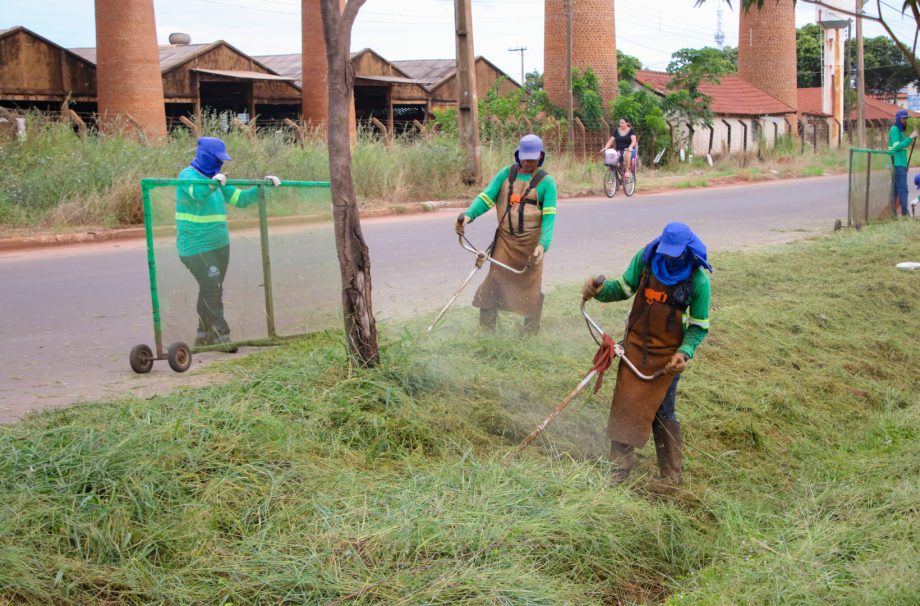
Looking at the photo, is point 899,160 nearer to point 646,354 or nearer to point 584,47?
point 646,354

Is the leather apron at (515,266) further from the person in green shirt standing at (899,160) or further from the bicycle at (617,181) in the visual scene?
the bicycle at (617,181)

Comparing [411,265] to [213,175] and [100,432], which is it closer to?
[213,175]

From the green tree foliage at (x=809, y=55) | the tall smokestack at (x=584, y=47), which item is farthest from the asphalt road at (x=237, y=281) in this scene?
the green tree foliage at (x=809, y=55)

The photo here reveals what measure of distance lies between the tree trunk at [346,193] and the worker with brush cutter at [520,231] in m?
2.02

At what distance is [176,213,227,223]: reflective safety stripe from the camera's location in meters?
6.94

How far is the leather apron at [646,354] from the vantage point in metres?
4.91

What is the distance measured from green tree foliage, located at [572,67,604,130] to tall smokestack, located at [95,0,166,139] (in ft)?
49.0

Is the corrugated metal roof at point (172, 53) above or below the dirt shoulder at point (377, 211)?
above

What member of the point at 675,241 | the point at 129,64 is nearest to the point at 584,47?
the point at 129,64

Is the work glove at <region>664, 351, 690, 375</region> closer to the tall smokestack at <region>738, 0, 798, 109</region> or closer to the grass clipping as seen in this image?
the grass clipping

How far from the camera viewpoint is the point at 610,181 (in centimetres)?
2238

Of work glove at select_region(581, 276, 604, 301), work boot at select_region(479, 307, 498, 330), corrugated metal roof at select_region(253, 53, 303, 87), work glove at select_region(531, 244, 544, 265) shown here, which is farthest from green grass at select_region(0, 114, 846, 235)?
corrugated metal roof at select_region(253, 53, 303, 87)

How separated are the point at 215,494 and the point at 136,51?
69.0 ft

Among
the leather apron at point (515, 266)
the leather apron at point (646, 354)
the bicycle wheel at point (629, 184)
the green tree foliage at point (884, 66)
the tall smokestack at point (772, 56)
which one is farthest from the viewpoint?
the green tree foliage at point (884, 66)
